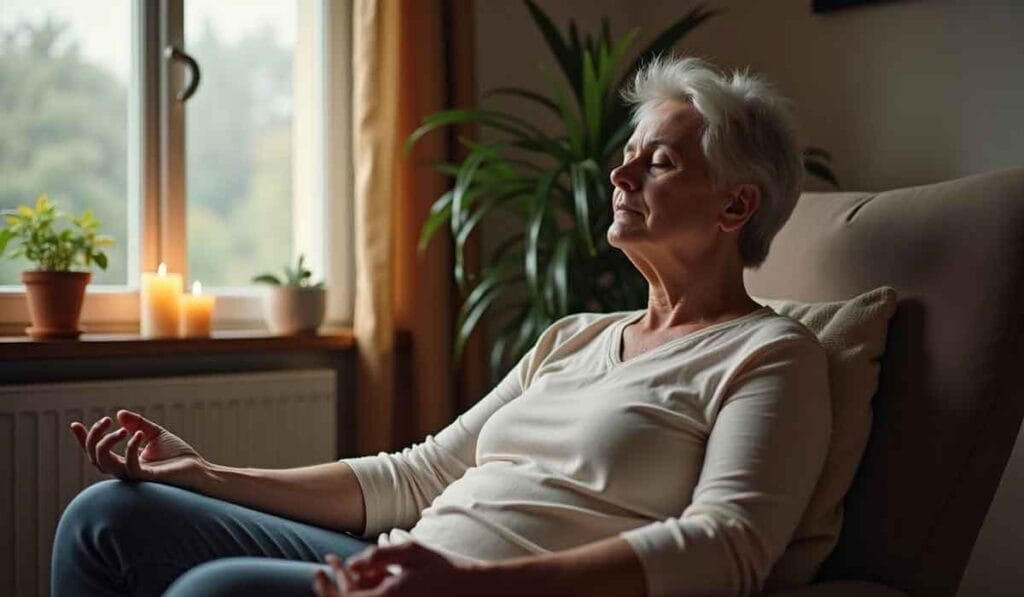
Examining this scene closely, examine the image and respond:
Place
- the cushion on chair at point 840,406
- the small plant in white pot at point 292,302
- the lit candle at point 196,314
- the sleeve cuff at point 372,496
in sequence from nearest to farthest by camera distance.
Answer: the cushion on chair at point 840,406 < the sleeve cuff at point 372,496 < the lit candle at point 196,314 < the small plant in white pot at point 292,302

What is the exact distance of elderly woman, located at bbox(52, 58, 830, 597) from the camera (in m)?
1.17

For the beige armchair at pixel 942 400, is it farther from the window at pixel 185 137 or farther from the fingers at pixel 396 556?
the window at pixel 185 137

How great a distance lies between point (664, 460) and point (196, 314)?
4.49ft

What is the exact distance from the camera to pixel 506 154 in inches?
116

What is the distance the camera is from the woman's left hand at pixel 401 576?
1.06 metres

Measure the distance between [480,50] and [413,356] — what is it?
0.82 m

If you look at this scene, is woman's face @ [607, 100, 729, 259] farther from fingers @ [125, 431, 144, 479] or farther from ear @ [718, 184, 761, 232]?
fingers @ [125, 431, 144, 479]

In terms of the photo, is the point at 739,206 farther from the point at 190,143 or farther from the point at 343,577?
the point at 190,143

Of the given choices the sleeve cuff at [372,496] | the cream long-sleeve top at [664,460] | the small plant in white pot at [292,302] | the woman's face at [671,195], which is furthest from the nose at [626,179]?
the small plant in white pot at [292,302]

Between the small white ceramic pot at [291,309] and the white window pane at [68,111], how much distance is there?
12.7 inches

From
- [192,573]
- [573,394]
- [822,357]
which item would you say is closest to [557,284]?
[573,394]

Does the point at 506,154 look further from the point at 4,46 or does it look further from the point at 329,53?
the point at 4,46

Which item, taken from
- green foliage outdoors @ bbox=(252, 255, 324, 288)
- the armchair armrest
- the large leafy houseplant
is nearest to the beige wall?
the large leafy houseplant

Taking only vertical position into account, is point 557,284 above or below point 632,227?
below
